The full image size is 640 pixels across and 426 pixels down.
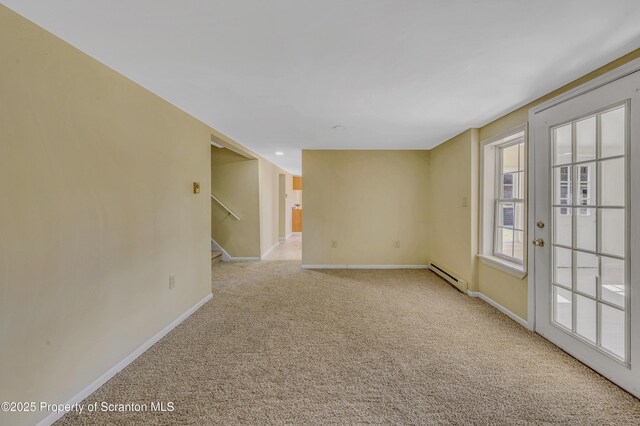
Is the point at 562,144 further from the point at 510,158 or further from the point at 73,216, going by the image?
the point at 73,216

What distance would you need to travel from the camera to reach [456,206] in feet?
12.3

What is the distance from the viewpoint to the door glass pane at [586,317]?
1.90 m

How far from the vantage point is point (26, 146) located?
1.32 m

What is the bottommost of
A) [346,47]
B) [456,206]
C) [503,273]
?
[503,273]

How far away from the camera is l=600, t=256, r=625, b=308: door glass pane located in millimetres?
1719

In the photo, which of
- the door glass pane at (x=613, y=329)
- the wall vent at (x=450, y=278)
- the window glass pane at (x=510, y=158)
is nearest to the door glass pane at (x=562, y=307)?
the door glass pane at (x=613, y=329)

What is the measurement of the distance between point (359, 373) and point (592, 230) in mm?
1979

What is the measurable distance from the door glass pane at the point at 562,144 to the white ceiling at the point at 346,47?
0.36 m

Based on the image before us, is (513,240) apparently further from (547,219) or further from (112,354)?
(112,354)

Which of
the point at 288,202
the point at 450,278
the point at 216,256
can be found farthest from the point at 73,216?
the point at 288,202

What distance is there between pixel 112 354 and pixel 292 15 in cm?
246

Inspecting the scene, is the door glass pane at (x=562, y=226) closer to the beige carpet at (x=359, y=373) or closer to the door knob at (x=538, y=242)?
the door knob at (x=538, y=242)

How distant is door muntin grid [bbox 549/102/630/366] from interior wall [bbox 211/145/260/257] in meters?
4.53

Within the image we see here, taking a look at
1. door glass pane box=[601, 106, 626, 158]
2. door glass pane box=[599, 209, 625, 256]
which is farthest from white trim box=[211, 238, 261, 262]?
door glass pane box=[601, 106, 626, 158]
